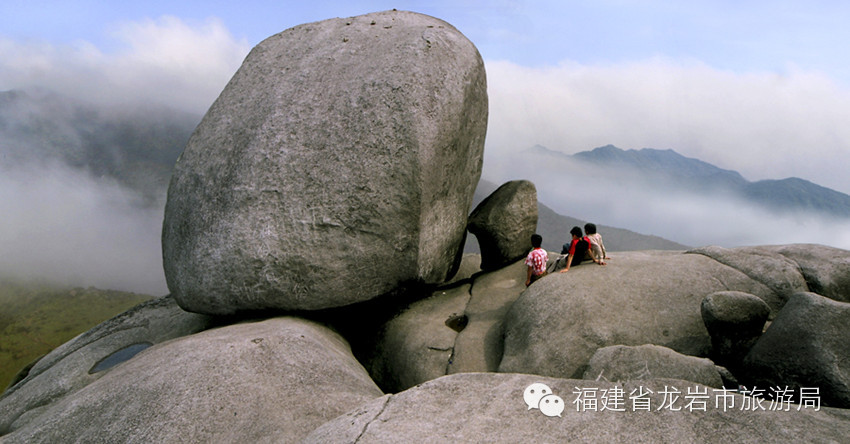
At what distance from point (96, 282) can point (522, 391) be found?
127698 mm

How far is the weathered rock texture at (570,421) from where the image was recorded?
3.12 meters

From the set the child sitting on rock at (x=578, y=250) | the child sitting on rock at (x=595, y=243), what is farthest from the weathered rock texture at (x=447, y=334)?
the child sitting on rock at (x=595, y=243)

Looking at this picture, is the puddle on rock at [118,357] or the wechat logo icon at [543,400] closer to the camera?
the wechat logo icon at [543,400]

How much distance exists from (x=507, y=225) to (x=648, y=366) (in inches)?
173

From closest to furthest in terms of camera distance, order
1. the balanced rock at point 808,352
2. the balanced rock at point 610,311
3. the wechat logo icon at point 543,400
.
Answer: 1. the wechat logo icon at point 543,400
2. the balanced rock at point 808,352
3. the balanced rock at point 610,311

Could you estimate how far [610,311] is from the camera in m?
6.39

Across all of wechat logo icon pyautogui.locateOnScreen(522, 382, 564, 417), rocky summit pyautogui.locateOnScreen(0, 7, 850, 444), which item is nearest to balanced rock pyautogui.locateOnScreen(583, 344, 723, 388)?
rocky summit pyautogui.locateOnScreen(0, 7, 850, 444)

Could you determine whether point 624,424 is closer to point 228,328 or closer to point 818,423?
point 818,423

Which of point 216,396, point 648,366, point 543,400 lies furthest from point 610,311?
point 216,396

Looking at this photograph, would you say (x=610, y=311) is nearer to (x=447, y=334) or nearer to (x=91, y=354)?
(x=447, y=334)

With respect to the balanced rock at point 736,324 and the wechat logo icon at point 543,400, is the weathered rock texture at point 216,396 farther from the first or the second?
the balanced rock at point 736,324

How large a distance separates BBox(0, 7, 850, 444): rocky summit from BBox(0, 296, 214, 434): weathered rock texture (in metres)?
0.04

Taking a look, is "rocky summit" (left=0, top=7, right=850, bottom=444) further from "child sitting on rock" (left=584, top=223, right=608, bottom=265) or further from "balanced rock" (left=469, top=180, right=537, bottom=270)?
"child sitting on rock" (left=584, top=223, right=608, bottom=265)

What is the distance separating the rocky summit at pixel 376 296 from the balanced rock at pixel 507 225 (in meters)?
0.04
